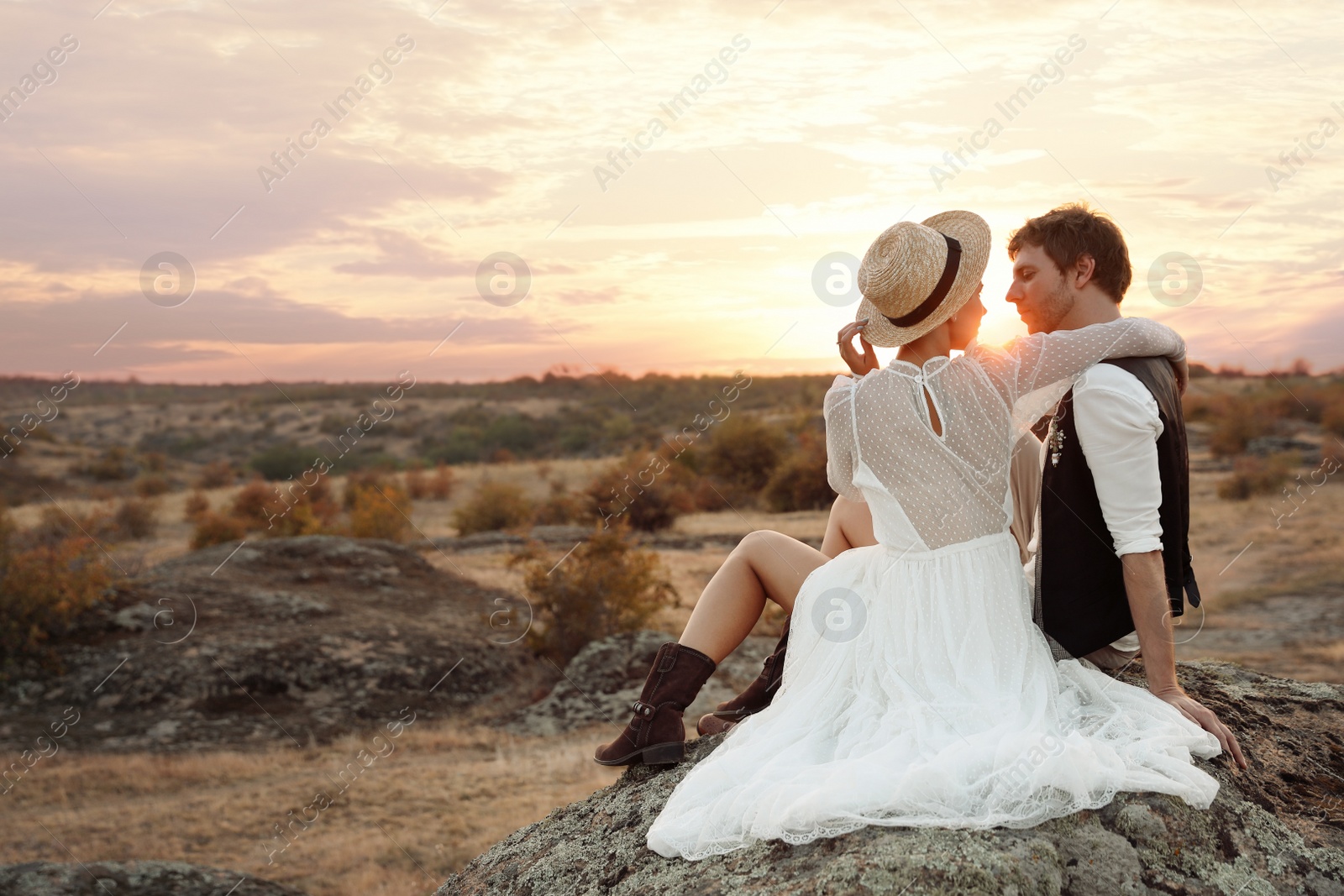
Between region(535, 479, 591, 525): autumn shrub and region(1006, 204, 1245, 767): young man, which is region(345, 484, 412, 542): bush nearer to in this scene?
region(535, 479, 591, 525): autumn shrub

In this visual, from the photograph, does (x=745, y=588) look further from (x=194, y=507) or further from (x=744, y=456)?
(x=194, y=507)

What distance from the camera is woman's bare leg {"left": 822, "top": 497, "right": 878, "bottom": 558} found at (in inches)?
130

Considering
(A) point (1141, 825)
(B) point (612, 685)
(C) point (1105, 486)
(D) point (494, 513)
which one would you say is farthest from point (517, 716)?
(D) point (494, 513)

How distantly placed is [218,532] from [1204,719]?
19.5 meters

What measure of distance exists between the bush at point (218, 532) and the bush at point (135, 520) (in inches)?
140

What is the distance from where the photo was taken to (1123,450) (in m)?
2.75

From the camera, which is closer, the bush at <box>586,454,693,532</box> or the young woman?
the young woman

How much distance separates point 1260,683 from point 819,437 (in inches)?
871

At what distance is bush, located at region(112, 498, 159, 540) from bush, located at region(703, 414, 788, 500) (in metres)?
14.0

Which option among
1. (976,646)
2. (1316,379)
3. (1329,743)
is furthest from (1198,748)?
(1316,379)

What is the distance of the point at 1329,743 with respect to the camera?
3184 millimetres

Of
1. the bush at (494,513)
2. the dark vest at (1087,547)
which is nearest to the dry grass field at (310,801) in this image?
the dark vest at (1087,547)

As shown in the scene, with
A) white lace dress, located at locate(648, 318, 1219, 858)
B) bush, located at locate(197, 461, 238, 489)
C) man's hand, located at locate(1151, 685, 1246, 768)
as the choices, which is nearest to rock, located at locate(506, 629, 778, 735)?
white lace dress, located at locate(648, 318, 1219, 858)

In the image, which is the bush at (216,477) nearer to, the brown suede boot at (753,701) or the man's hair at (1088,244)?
the brown suede boot at (753,701)
